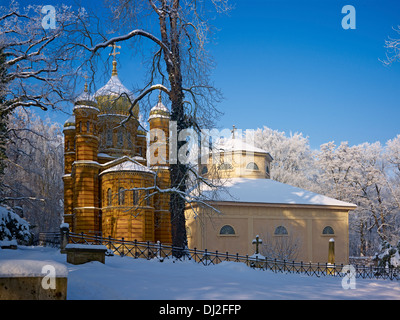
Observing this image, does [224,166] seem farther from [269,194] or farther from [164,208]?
[164,208]

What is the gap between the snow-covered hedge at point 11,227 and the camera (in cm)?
2261

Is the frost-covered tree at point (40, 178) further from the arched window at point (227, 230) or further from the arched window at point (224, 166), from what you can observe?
the arched window at point (227, 230)

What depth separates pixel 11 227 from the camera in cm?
2361

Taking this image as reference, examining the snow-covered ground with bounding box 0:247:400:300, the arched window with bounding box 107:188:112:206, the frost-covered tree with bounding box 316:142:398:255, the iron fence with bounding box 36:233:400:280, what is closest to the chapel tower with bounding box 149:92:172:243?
the arched window with bounding box 107:188:112:206

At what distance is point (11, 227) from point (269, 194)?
65.4ft

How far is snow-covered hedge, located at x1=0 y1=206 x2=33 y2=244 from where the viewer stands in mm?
22609

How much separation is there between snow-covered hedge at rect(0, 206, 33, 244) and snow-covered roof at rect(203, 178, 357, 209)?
45.2 feet

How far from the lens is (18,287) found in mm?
7035

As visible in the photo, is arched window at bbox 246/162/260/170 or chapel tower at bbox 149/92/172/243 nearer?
chapel tower at bbox 149/92/172/243

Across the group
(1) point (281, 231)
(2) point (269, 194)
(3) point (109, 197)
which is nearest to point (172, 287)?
(3) point (109, 197)

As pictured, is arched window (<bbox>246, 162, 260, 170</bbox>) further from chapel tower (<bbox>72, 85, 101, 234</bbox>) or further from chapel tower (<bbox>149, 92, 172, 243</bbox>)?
chapel tower (<bbox>72, 85, 101, 234</bbox>)

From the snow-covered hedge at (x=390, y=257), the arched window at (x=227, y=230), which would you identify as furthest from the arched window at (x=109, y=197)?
the snow-covered hedge at (x=390, y=257)

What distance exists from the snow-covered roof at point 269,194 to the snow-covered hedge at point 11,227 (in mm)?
13778
